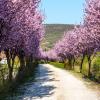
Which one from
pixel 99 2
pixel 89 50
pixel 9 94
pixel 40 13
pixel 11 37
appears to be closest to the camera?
pixel 11 37

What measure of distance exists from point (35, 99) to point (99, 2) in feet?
48.1

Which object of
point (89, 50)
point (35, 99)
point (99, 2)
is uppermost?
point (99, 2)

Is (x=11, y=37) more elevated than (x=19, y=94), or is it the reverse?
(x=11, y=37)

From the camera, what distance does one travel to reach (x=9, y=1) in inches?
938

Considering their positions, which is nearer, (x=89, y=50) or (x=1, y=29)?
(x=1, y=29)

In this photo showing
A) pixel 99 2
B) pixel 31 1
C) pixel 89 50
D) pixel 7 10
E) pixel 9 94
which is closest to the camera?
pixel 7 10

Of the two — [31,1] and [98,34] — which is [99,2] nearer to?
[98,34]

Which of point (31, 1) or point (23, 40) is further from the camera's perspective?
point (23, 40)

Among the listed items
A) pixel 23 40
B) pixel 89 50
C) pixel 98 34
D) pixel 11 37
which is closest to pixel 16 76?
pixel 23 40

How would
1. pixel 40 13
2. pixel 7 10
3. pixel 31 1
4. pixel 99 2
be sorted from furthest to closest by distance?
pixel 40 13
pixel 99 2
pixel 31 1
pixel 7 10

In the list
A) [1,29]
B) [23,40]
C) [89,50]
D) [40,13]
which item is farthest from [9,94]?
[89,50]

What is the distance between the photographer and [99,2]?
1425 inches

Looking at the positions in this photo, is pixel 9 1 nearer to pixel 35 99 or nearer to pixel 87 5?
pixel 35 99

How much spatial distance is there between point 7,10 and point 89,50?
34.1 meters
